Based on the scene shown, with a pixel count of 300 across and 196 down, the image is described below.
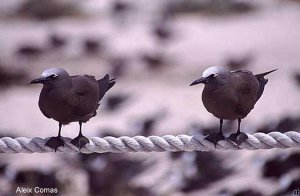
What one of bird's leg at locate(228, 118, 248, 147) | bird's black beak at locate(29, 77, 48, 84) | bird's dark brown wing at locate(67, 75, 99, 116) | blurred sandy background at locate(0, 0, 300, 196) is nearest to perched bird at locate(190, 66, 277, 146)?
bird's leg at locate(228, 118, 248, 147)

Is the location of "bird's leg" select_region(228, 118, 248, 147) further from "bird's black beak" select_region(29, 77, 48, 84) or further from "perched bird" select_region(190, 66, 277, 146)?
"bird's black beak" select_region(29, 77, 48, 84)

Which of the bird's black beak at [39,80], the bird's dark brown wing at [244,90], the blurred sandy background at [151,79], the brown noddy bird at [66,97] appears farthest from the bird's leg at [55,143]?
the blurred sandy background at [151,79]

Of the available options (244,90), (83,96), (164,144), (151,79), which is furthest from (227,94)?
(151,79)

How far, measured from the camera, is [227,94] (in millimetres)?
2627

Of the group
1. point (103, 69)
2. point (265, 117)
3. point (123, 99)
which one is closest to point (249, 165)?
point (265, 117)

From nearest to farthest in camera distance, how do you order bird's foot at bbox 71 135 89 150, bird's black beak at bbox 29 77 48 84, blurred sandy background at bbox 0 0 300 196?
bird's black beak at bbox 29 77 48 84 < bird's foot at bbox 71 135 89 150 < blurred sandy background at bbox 0 0 300 196

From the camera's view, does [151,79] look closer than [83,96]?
No

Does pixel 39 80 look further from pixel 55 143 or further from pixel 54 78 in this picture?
pixel 55 143

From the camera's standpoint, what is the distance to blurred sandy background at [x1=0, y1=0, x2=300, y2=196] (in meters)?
4.16

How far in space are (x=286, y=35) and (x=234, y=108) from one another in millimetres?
5919

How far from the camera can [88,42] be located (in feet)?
27.3

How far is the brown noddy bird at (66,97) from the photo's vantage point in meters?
2.63

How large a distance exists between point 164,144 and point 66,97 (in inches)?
16.0

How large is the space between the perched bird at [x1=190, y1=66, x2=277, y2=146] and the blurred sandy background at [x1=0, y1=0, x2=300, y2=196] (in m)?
1.20
